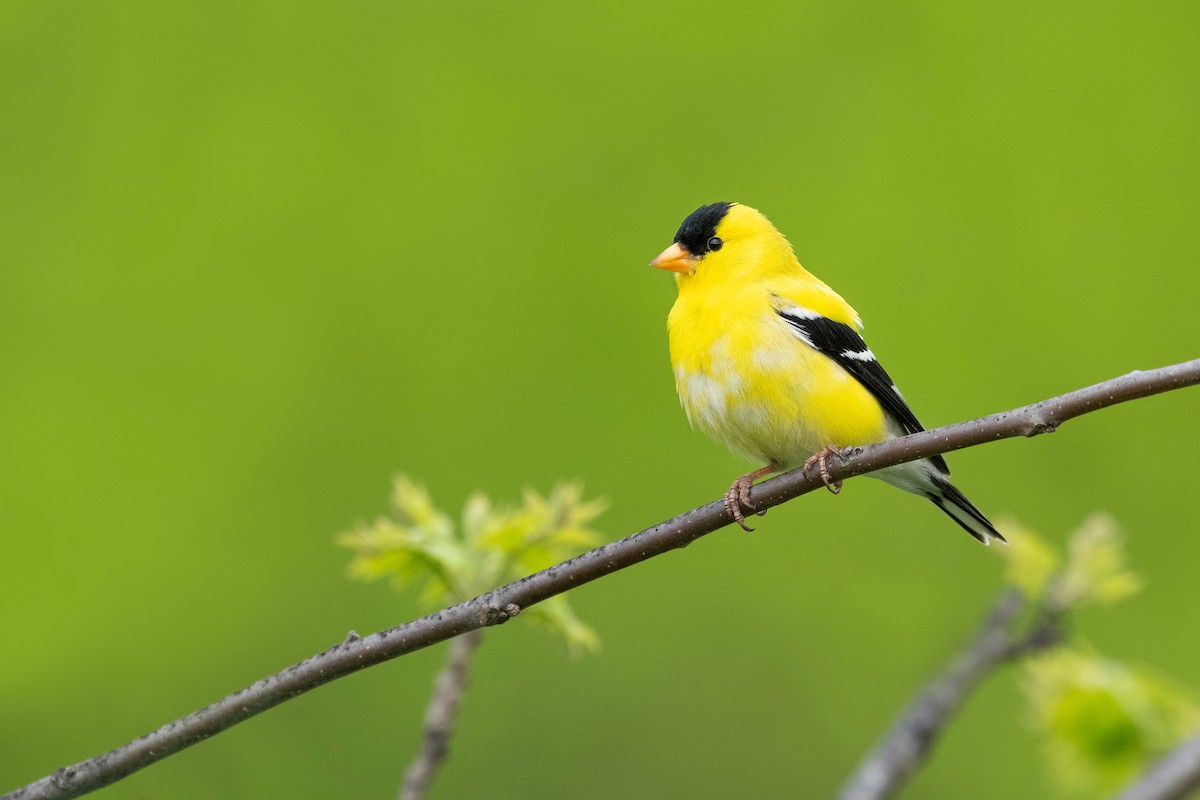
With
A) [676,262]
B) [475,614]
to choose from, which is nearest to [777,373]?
[676,262]

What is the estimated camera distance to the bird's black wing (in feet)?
9.80

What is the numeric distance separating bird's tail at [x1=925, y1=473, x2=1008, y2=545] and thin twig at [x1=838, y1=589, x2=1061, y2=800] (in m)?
0.19

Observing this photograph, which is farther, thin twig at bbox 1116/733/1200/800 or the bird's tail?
the bird's tail

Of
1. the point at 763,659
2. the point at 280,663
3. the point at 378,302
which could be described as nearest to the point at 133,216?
the point at 378,302

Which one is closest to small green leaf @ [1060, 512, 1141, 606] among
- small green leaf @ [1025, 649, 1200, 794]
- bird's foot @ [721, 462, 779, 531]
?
small green leaf @ [1025, 649, 1200, 794]

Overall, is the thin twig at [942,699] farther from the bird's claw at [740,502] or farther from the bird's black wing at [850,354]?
the bird's claw at [740,502]

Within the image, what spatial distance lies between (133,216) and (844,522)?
3246mm

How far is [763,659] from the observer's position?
5.59 metres

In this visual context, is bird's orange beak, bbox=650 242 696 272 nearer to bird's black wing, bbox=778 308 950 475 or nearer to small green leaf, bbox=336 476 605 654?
bird's black wing, bbox=778 308 950 475

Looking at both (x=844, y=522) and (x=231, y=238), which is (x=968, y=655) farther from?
(x=231, y=238)

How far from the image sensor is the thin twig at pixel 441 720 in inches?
91.4

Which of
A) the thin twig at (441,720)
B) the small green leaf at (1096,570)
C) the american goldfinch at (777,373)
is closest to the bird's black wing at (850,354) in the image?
the american goldfinch at (777,373)

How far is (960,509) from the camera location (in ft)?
10.4

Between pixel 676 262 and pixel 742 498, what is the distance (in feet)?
3.61
